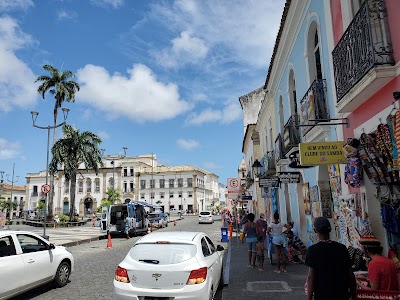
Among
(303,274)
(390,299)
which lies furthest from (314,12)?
(390,299)

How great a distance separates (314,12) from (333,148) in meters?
4.09

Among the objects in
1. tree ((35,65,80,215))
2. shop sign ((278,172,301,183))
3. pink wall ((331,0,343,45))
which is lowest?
shop sign ((278,172,301,183))

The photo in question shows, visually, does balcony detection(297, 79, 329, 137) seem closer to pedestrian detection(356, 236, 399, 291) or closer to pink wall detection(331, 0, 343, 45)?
pink wall detection(331, 0, 343, 45)

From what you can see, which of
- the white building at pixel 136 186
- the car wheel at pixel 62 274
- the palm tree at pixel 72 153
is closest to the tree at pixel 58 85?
the palm tree at pixel 72 153

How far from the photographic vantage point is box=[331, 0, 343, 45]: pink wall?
739 centimetres

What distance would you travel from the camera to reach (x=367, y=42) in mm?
5551

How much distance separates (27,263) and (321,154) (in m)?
6.56

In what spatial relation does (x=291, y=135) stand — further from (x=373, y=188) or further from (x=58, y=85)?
(x=58, y=85)

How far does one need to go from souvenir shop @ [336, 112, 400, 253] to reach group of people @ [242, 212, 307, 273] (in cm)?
260

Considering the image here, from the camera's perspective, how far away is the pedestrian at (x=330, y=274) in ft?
13.2

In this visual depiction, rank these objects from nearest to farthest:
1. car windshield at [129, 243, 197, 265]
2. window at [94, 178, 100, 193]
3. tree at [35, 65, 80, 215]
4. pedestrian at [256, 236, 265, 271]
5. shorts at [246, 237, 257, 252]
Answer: car windshield at [129, 243, 197, 265] → pedestrian at [256, 236, 265, 271] → shorts at [246, 237, 257, 252] → tree at [35, 65, 80, 215] → window at [94, 178, 100, 193]

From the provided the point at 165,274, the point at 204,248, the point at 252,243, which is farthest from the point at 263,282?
the point at 165,274

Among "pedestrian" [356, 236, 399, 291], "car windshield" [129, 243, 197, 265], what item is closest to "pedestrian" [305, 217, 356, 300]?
"pedestrian" [356, 236, 399, 291]

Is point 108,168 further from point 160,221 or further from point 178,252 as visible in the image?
point 178,252
